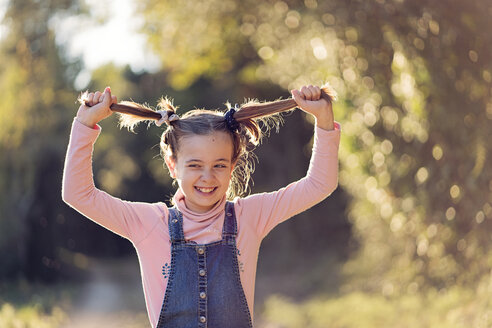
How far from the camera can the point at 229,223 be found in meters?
2.24

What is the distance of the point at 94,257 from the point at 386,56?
7167 mm

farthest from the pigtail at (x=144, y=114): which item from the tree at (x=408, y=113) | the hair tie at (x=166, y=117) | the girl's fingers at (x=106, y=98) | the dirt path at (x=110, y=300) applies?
the dirt path at (x=110, y=300)

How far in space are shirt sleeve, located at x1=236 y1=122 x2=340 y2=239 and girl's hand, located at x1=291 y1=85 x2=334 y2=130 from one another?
1.3 inches

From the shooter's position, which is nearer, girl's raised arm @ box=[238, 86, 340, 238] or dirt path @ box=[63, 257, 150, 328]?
girl's raised arm @ box=[238, 86, 340, 238]

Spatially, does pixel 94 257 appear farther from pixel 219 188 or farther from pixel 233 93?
pixel 219 188

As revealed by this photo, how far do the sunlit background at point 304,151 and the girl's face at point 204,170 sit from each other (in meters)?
2.32

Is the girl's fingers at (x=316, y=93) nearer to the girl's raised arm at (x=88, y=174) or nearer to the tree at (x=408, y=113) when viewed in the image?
the girl's raised arm at (x=88, y=174)

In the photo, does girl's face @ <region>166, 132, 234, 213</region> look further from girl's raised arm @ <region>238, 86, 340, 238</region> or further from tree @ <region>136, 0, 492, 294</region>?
tree @ <region>136, 0, 492, 294</region>

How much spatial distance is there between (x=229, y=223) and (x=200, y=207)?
0.11 metres

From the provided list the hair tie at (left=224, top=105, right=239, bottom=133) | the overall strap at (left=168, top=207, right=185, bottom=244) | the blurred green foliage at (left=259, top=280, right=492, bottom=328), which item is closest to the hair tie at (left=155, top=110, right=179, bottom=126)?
the hair tie at (left=224, top=105, right=239, bottom=133)

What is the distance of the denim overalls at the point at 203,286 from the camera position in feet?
6.92

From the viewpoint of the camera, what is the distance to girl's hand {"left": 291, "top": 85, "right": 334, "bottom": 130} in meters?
2.20

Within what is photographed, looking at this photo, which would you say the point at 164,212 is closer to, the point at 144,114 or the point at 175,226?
the point at 175,226

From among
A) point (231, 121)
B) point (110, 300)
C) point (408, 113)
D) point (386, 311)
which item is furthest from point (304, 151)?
point (231, 121)
